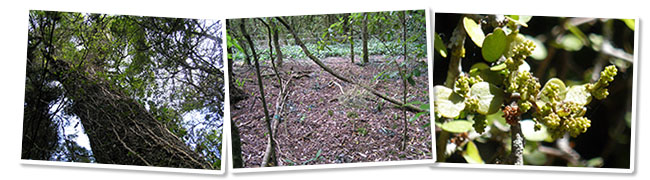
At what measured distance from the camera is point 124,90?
176 centimetres

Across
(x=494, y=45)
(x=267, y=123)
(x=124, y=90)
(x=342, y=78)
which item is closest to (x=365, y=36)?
(x=342, y=78)

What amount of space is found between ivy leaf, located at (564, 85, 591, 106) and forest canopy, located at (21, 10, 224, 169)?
1230 millimetres

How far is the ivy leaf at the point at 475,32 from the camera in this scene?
1.14m

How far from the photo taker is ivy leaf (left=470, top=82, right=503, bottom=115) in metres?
1.11

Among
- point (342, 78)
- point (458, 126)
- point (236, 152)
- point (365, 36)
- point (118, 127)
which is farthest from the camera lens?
point (342, 78)

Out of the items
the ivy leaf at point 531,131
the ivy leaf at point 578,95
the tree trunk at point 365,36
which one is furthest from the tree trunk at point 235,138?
the ivy leaf at point 578,95

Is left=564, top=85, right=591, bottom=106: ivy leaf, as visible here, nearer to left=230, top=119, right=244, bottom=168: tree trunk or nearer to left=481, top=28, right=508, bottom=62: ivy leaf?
left=481, top=28, right=508, bottom=62: ivy leaf

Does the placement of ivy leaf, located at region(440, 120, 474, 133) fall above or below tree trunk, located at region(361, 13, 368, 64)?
below

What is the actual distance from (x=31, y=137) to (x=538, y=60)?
1.88 meters

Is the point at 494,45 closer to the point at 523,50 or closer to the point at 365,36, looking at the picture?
the point at 523,50

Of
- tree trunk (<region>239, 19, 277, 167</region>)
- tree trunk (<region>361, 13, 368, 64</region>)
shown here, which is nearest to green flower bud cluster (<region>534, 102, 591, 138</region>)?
tree trunk (<region>361, 13, 368, 64</region>)

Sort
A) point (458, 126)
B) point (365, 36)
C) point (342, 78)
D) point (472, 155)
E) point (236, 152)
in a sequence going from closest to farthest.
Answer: point (458, 126) < point (472, 155) < point (236, 152) < point (365, 36) < point (342, 78)

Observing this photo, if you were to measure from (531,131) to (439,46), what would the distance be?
38 centimetres
